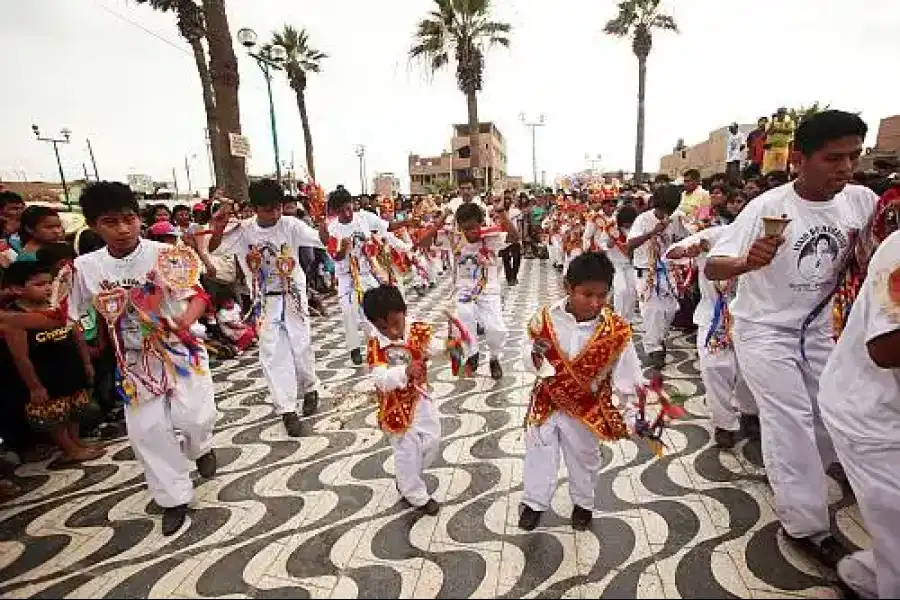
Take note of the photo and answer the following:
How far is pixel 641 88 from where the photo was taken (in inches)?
957

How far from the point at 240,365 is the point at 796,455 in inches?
230

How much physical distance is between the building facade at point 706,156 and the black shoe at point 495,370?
9010 mm

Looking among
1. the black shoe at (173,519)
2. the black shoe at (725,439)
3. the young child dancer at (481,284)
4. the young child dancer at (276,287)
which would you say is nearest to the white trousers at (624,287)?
the young child dancer at (481,284)

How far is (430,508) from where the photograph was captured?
3.10 meters

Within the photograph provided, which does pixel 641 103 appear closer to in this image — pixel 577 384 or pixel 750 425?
pixel 750 425

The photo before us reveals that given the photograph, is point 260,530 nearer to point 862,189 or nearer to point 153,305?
point 153,305

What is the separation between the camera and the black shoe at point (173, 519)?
3.09m

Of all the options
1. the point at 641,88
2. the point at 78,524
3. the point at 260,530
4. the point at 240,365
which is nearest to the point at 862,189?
the point at 260,530

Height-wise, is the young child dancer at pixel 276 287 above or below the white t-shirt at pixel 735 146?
below

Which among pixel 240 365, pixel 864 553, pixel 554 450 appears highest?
pixel 554 450

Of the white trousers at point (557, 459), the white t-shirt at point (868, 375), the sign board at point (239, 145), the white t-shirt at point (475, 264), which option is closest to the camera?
the white t-shirt at point (868, 375)

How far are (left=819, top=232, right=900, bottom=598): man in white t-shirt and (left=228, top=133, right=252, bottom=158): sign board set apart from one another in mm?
8540

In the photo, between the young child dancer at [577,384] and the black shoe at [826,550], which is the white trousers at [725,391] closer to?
the black shoe at [826,550]

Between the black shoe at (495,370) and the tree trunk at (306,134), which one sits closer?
the black shoe at (495,370)
